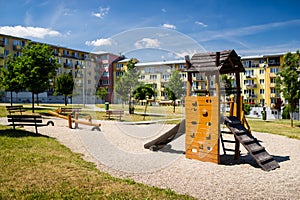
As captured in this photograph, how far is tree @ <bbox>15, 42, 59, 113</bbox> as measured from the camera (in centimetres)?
2122

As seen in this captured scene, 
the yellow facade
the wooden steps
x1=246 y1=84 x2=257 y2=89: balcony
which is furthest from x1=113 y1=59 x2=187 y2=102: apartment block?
x1=246 y1=84 x2=257 y2=89: balcony

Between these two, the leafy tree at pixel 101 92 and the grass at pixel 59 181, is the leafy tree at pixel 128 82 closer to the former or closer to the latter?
the leafy tree at pixel 101 92

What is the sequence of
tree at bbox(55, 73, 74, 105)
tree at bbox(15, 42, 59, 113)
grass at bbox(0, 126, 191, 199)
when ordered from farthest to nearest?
1. tree at bbox(55, 73, 74, 105)
2. tree at bbox(15, 42, 59, 113)
3. grass at bbox(0, 126, 191, 199)

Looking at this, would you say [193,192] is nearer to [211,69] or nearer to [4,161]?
[211,69]

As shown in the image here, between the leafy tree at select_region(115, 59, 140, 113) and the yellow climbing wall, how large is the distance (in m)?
2.18

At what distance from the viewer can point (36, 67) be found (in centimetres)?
2114

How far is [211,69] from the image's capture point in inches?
277

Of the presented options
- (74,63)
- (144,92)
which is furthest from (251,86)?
(144,92)

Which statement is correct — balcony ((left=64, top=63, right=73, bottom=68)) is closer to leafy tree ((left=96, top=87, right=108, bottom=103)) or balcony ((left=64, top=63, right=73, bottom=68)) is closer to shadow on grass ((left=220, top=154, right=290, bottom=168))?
leafy tree ((left=96, top=87, right=108, bottom=103))

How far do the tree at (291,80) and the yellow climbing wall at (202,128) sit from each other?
15.1m

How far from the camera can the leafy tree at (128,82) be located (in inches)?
347

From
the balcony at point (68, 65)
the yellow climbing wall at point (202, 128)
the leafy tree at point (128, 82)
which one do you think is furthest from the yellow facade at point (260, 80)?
the yellow climbing wall at point (202, 128)

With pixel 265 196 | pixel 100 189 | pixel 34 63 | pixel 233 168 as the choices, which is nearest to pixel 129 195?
pixel 100 189

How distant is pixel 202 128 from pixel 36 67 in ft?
58.3
